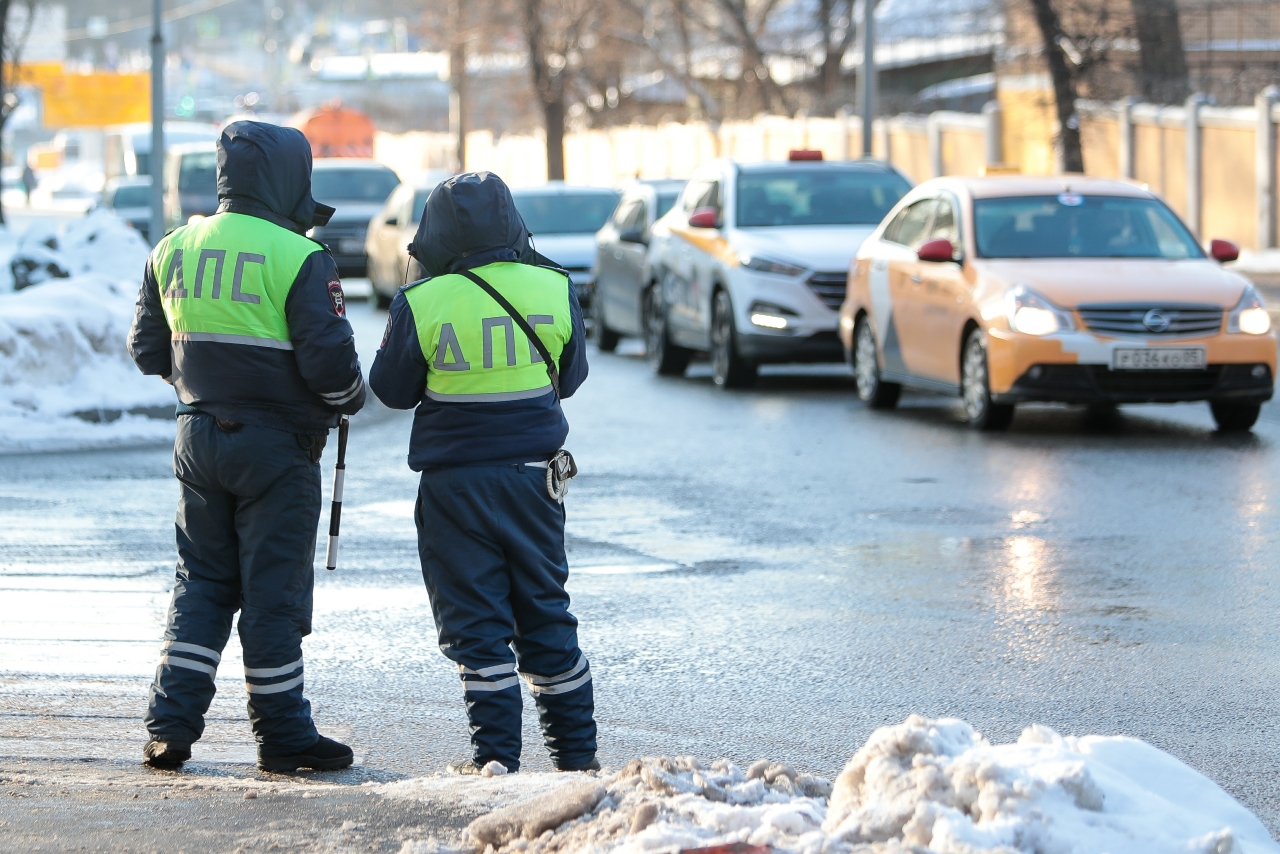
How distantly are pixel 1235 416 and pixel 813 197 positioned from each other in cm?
479

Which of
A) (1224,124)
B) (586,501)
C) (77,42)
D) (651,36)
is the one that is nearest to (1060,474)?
(586,501)

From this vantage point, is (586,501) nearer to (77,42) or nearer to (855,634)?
(855,634)

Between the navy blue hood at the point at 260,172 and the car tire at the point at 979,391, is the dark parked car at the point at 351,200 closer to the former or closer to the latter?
the car tire at the point at 979,391

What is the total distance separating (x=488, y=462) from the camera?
5195 millimetres

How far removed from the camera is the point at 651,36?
194 ft

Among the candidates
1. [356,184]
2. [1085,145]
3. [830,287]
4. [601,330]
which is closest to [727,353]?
[830,287]

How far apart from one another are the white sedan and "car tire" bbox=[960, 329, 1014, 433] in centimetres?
250

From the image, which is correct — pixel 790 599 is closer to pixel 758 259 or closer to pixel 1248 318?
pixel 1248 318

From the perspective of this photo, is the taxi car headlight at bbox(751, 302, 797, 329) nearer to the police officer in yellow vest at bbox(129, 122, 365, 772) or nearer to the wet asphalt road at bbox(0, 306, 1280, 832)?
the wet asphalt road at bbox(0, 306, 1280, 832)

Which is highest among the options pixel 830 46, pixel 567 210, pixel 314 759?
pixel 830 46

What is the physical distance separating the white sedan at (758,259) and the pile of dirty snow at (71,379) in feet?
14.3

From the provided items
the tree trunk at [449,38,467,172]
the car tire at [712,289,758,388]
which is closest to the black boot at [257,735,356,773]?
the car tire at [712,289,758,388]

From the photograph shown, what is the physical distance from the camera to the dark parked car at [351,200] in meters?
28.7

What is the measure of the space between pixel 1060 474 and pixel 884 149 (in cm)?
3423
